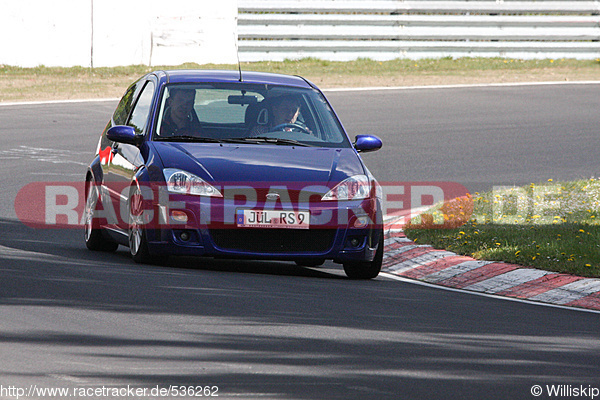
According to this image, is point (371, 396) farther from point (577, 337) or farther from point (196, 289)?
point (196, 289)

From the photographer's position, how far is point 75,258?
8844 mm

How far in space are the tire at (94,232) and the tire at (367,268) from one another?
7.31ft

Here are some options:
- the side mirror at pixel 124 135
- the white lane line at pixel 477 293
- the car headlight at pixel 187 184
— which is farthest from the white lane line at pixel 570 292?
the side mirror at pixel 124 135

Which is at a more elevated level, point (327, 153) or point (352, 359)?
point (327, 153)

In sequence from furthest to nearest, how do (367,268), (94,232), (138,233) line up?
(94,232) < (367,268) < (138,233)

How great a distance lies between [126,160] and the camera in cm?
910

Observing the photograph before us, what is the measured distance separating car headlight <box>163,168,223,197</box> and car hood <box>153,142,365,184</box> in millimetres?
45

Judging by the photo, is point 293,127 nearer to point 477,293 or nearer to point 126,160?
point 126,160

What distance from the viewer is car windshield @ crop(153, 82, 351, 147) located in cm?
905

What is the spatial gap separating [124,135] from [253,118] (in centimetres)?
108

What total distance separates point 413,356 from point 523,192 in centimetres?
717

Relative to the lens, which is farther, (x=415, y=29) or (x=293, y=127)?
(x=415, y=29)

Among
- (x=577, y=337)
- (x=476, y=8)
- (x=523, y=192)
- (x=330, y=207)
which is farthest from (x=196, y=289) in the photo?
(x=476, y=8)

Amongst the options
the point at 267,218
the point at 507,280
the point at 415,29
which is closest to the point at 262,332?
the point at 267,218
